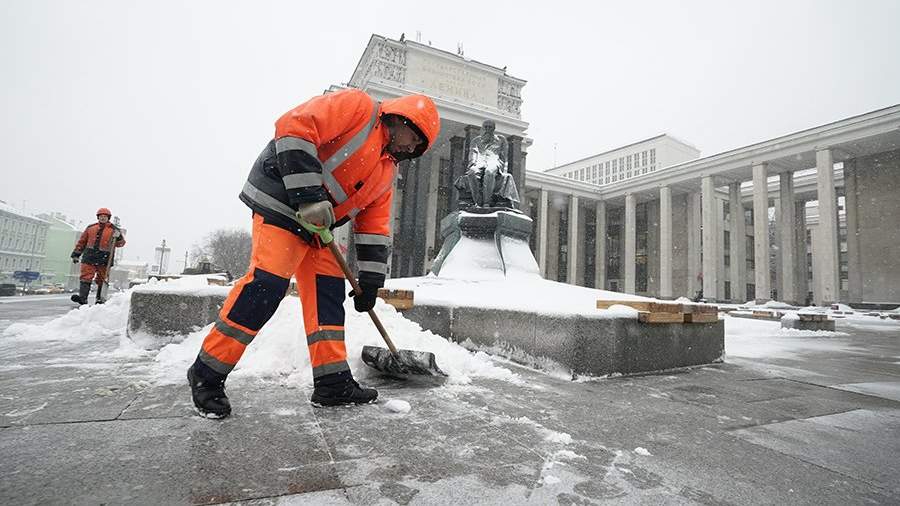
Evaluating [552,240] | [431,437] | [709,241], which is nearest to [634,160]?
[552,240]

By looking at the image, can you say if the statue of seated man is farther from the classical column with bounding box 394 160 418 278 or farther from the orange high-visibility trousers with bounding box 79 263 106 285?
the classical column with bounding box 394 160 418 278

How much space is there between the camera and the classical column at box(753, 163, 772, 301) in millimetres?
29828

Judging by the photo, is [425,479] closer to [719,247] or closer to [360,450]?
[360,450]

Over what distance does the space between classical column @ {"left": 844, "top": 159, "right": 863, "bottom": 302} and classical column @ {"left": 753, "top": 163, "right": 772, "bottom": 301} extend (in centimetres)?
497

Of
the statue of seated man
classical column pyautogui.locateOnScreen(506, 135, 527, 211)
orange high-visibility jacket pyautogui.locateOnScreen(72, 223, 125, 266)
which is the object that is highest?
classical column pyautogui.locateOnScreen(506, 135, 527, 211)

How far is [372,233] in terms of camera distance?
108 inches

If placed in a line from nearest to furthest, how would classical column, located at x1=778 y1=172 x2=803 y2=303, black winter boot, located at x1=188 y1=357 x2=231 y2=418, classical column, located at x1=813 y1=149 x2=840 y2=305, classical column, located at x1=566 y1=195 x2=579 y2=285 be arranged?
1. black winter boot, located at x1=188 y1=357 x2=231 y2=418
2. classical column, located at x1=813 y1=149 x2=840 y2=305
3. classical column, located at x1=778 y1=172 x2=803 y2=303
4. classical column, located at x1=566 y1=195 x2=579 y2=285

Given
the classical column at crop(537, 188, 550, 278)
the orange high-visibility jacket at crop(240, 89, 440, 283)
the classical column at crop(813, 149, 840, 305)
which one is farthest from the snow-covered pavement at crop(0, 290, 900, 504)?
the classical column at crop(537, 188, 550, 278)

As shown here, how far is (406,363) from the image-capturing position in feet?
9.23

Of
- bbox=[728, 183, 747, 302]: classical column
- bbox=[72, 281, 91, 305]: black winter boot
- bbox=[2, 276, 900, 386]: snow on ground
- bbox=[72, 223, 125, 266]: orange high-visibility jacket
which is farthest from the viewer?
bbox=[728, 183, 747, 302]: classical column

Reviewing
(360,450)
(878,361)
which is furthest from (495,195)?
(360,450)

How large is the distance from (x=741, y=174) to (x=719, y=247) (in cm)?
876

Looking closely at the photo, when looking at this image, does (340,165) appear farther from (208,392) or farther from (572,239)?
(572,239)

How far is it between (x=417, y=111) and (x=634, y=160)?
210ft
